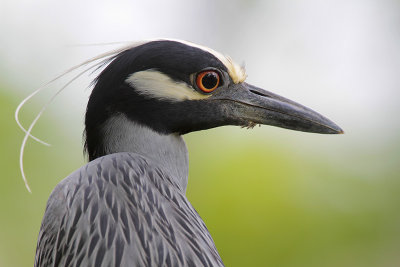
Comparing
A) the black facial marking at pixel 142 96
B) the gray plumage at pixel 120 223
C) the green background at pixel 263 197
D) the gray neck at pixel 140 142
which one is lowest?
the green background at pixel 263 197

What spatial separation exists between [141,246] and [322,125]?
3.80 feet

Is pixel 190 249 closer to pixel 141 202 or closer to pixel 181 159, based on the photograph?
pixel 141 202

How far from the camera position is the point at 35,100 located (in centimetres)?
683

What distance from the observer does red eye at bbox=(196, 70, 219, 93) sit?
2.74 meters

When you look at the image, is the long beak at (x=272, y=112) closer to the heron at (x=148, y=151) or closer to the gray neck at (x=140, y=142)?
the heron at (x=148, y=151)

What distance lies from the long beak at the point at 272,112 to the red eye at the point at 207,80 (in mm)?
70

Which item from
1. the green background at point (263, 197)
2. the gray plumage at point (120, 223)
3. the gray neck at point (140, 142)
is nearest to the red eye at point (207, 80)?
Answer: the gray neck at point (140, 142)

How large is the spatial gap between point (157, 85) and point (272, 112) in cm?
59

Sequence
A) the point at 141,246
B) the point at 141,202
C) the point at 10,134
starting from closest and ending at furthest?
the point at 141,246 < the point at 141,202 < the point at 10,134

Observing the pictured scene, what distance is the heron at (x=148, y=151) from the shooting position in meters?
2.25

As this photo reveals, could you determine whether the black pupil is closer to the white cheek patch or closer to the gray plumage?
the white cheek patch

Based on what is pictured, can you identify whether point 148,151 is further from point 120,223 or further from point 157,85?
point 120,223

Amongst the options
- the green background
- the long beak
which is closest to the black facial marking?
the long beak

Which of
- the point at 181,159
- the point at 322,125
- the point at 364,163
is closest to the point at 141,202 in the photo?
the point at 181,159
